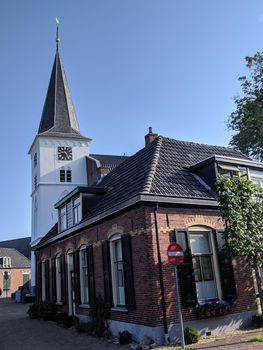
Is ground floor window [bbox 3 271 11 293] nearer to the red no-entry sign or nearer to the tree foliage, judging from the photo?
the tree foliage

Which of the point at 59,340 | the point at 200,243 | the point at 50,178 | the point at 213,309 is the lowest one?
the point at 59,340

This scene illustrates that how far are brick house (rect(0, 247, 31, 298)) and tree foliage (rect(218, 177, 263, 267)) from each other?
161 ft

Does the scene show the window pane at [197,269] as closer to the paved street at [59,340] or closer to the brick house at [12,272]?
the paved street at [59,340]

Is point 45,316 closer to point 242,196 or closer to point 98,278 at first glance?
point 98,278

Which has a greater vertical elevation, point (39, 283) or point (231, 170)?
point (231, 170)

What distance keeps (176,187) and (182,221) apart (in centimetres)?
129

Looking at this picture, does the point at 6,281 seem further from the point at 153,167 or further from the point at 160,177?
the point at 160,177

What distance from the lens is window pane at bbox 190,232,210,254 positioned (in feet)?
38.9

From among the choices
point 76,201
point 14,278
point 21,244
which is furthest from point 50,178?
point 21,244

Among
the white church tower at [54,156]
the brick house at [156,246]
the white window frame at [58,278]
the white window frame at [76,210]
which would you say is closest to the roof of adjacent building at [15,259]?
the white church tower at [54,156]

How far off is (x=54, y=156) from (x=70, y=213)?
2477cm

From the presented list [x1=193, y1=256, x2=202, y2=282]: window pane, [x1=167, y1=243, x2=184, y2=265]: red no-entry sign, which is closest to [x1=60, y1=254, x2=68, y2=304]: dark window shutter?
[x1=193, y1=256, x2=202, y2=282]: window pane

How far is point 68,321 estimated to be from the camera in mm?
14977

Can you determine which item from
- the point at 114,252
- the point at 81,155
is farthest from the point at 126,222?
the point at 81,155
